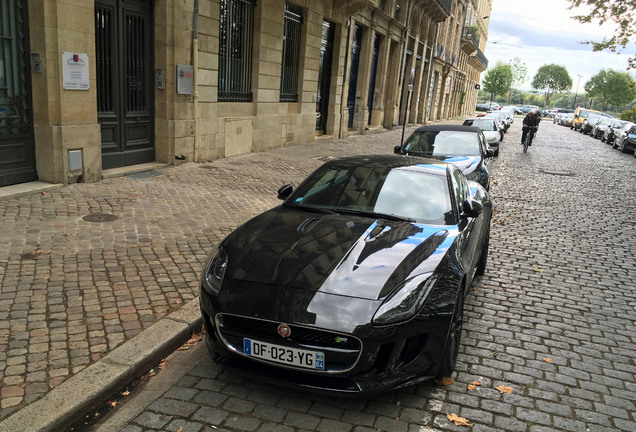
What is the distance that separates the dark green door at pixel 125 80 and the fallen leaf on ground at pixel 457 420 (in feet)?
27.6

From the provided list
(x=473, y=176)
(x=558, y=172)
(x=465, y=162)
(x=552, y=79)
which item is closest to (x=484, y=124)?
(x=558, y=172)

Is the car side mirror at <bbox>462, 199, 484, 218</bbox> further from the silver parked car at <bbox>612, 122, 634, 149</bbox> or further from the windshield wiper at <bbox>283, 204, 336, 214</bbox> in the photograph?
the silver parked car at <bbox>612, 122, 634, 149</bbox>

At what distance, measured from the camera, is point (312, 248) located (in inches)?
147

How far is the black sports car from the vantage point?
314 cm

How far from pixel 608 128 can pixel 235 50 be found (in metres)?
31.7

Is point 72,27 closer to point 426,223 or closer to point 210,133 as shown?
point 210,133

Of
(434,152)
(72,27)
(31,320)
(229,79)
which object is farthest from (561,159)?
(31,320)

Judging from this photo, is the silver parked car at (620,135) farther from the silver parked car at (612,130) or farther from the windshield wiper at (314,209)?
the windshield wiper at (314,209)

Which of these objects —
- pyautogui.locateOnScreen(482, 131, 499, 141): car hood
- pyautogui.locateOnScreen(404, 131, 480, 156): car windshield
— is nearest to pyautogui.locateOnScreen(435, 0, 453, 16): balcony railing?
pyautogui.locateOnScreen(482, 131, 499, 141): car hood

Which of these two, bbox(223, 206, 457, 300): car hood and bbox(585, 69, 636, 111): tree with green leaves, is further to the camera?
bbox(585, 69, 636, 111): tree with green leaves

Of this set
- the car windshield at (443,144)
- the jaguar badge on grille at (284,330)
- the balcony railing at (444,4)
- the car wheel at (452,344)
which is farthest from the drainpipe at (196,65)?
the balcony railing at (444,4)

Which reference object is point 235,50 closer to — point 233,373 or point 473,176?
point 473,176

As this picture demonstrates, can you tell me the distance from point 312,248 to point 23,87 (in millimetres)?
6700

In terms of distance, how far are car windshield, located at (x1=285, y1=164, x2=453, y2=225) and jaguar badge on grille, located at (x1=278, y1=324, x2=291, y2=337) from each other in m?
1.56
